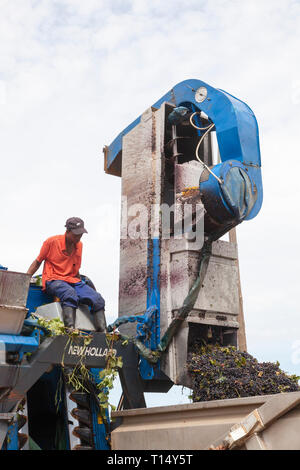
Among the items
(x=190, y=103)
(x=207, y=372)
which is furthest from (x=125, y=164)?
(x=207, y=372)

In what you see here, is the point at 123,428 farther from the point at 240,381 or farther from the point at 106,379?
the point at 240,381

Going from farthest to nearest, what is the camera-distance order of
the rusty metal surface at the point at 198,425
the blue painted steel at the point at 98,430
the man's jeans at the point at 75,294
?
the man's jeans at the point at 75,294 → the blue painted steel at the point at 98,430 → the rusty metal surface at the point at 198,425

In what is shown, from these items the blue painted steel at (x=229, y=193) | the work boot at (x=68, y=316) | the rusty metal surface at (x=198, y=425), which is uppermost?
the blue painted steel at (x=229, y=193)

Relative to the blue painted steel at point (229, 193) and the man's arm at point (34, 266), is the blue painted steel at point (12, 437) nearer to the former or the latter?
the man's arm at point (34, 266)

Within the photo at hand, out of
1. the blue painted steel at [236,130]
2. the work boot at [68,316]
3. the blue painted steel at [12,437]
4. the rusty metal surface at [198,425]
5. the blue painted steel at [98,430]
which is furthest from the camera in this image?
the blue painted steel at [236,130]

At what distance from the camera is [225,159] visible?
20.9 ft

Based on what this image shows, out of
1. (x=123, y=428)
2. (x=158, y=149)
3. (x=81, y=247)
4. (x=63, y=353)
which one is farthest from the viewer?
(x=158, y=149)

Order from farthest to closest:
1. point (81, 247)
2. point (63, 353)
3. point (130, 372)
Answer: point (81, 247)
point (130, 372)
point (63, 353)

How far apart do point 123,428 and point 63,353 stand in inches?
37.4

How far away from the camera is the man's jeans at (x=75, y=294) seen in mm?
5941

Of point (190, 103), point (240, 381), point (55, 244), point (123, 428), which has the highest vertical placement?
point (190, 103)

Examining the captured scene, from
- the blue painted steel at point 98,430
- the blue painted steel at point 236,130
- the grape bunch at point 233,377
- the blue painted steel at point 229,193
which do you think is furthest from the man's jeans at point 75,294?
the blue painted steel at point 236,130

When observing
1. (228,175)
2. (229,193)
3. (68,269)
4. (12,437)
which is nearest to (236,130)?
(228,175)

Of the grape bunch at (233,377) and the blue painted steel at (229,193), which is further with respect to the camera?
the blue painted steel at (229,193)
